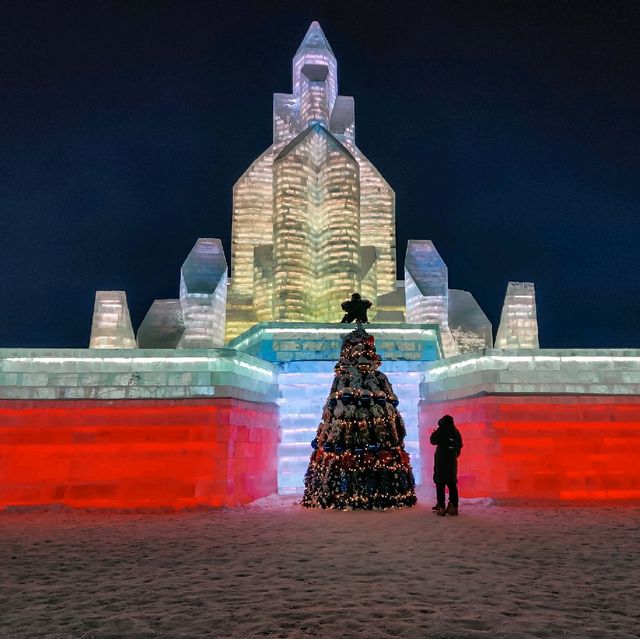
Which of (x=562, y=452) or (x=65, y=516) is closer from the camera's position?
(x=65, y=516)

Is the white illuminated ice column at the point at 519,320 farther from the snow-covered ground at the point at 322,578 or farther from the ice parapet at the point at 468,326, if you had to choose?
the snow-covered ground at the point at 322,578

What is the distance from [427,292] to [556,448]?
457 inches

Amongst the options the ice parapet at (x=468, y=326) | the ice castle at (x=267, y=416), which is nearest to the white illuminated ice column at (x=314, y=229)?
the ice castle at (x=267, y=416)

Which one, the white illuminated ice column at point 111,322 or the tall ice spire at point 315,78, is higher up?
the tall ice spire at point 315,78

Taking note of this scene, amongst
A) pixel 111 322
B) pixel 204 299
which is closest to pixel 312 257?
pixel 204 299

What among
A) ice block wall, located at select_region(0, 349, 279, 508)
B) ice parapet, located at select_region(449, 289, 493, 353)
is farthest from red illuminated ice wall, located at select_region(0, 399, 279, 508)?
ice parapet, located at select_region(449, 289, 493, 353)

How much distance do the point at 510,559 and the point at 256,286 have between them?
17567 millimetres

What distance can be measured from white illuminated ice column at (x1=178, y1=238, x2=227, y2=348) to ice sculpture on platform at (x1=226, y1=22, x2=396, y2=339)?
1.24 meters

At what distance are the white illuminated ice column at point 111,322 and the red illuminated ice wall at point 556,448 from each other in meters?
16.1

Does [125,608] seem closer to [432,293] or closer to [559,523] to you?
[559,523]

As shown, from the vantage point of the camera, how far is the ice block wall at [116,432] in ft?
32.9

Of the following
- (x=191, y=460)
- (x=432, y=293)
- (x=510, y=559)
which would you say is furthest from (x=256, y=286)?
(x=510, y=559)

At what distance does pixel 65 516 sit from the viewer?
9.12 m

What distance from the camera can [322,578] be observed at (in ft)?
16.2
